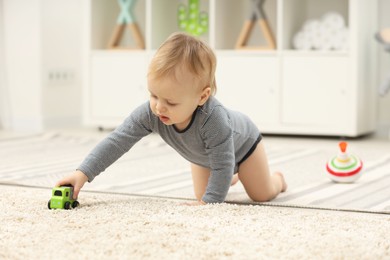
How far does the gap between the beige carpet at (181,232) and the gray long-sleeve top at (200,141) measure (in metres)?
0.07

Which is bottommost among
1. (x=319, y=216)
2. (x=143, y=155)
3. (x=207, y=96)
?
(x=143, y=155)

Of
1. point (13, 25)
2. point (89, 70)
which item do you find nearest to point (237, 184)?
point (89, 70)

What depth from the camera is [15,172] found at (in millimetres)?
2385

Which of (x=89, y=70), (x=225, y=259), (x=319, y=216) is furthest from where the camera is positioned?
(x=89, y=70)

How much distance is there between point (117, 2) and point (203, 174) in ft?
7.91

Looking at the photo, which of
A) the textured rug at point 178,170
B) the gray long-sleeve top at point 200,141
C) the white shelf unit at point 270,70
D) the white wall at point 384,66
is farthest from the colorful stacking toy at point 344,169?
the white wall at point 384,66

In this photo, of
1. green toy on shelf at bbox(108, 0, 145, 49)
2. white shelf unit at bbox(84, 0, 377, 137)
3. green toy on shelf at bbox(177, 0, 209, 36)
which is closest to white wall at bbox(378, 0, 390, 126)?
white shelf unit at bbox(84, 0, 377, 137)

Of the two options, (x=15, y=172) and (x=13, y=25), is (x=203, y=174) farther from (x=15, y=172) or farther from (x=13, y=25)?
(x=13, y=25)

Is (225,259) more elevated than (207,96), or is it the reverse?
(207,96)

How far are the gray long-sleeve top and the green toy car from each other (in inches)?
2.7

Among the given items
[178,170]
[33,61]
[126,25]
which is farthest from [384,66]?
[33,61]

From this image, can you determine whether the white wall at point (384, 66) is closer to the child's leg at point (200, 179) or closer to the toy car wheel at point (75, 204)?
the child's leg at point (200, 179)

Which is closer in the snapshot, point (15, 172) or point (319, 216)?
point (319, 216)

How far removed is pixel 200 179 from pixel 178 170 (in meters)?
0.60
